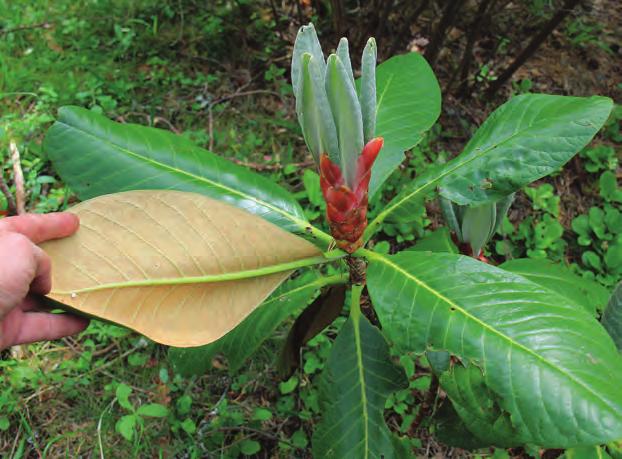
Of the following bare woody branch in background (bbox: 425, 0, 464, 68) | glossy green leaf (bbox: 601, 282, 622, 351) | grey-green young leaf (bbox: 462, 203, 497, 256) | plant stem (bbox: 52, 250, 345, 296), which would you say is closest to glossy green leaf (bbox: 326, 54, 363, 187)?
plant stem (bbox: 52, 250, 345, 296)

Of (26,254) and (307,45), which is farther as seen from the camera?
(307,45)

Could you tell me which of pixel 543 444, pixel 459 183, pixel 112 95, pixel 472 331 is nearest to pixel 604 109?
pixel 459 183

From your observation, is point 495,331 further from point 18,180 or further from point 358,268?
point 18,180

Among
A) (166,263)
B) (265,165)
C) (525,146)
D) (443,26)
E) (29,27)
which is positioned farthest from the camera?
(29,27)

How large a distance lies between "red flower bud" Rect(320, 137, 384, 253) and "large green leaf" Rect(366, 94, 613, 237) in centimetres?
12

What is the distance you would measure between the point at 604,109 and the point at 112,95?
2.60 metres

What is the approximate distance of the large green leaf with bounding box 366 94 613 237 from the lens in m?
1.17

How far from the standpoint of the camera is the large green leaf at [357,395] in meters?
1.36

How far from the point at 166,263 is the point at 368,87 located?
51 centimetres

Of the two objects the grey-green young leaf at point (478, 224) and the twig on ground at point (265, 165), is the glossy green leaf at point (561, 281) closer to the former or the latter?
the grey-green young leaf at point (478, 224)

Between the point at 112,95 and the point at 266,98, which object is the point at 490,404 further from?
the point at 112,95

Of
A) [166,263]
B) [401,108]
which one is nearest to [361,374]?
[166,263]

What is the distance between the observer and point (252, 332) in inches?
56.2

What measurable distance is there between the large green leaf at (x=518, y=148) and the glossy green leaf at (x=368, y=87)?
26 cm
